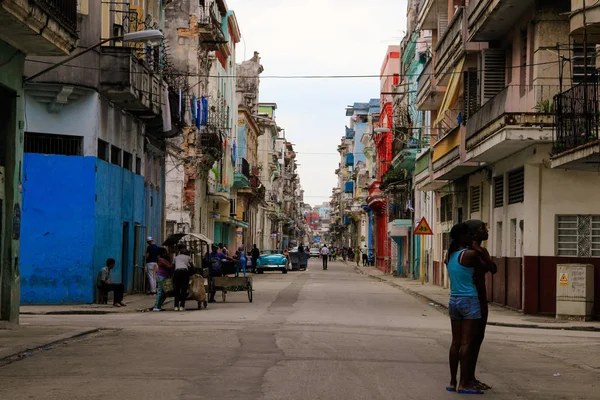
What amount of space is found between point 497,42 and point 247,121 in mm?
54355

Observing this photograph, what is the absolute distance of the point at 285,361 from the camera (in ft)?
43.2

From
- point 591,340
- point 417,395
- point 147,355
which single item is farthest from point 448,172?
point 417,395

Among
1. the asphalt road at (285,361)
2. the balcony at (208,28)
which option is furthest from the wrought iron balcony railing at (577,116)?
the balcony at (208,28)

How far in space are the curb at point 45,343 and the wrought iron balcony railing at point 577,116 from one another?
1028 centimetres

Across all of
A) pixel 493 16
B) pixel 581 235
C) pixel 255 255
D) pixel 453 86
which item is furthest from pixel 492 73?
pixel 255 255

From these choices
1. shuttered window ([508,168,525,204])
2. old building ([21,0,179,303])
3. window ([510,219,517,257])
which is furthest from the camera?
window ([510,219,517,257])

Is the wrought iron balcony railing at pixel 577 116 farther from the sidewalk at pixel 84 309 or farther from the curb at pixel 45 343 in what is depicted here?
the sidewalk at pixel 84 309

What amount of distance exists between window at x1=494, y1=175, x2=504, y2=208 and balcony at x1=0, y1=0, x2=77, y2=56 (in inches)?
571

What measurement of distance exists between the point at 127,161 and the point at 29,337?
1577 cm

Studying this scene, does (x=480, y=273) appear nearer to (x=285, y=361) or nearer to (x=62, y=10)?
(x=285, y=361)

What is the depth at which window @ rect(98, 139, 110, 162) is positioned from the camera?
27.3 meters

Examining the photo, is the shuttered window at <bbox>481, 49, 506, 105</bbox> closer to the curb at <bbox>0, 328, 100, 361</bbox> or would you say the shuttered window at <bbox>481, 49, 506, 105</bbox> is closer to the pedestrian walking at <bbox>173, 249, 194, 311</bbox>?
the pedestrian walking at <bbox>173, 249, 194, 311</bbox>

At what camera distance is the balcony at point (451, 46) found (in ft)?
99.8

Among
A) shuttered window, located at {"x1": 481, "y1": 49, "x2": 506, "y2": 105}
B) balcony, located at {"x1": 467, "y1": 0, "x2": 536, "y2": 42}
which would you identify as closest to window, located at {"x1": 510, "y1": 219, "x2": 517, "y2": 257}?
shuttered window, located at {"x1": 481, "y1": 49, "x2": 506, "y2": 105}
